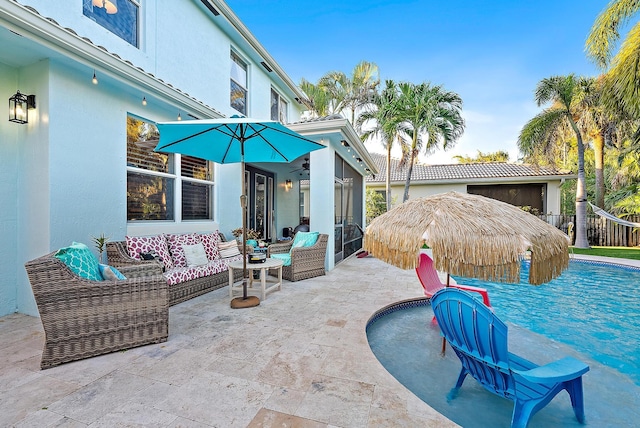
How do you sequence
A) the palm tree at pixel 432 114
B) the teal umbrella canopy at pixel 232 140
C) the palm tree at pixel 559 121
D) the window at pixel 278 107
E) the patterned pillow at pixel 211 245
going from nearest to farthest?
the teal umbrella canopy at pixel 232 140 → the patterned pillow at pixel 211 245 → the window at pixel 278 107 → the palm tree at pixel 559 121 → the palm tree at pixel 432 114

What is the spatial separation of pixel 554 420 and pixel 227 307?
3901 millimetres

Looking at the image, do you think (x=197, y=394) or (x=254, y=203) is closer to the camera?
(x=197, y=394)

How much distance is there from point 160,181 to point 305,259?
3.30m

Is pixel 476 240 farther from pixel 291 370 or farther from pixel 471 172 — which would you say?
pixel 471 172

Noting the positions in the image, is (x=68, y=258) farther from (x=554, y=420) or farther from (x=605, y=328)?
(x=605, y=328)

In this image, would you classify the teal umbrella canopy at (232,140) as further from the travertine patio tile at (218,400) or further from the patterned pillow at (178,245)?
the travertine patio tile at (218,400)

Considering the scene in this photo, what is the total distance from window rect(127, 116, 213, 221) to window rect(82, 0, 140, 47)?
1574mm

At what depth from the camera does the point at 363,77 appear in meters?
17.8

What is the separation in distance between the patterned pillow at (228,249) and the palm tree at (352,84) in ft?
45.9

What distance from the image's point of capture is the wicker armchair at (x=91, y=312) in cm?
257

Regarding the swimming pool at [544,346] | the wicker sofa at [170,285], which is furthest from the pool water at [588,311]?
the wicker sofa at [170,285]

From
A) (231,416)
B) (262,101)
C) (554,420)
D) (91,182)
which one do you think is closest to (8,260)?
(91,182)

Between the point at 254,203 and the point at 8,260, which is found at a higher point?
the point at 254,203

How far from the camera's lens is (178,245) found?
5.21 meters
